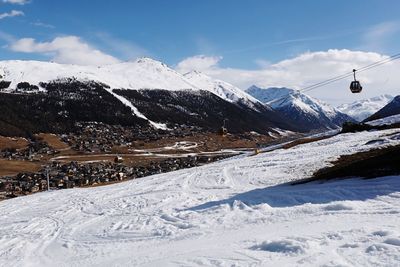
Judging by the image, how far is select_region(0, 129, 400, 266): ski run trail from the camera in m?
13.9

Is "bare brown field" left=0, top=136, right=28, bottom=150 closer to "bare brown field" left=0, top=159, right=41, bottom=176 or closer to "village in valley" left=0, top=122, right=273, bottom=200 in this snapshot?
"village in valley" left=0, top=122, right=273, bottom=200

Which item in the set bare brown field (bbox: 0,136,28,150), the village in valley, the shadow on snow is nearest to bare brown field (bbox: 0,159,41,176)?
the village in valley

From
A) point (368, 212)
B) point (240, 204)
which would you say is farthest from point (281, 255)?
point (240, 204)

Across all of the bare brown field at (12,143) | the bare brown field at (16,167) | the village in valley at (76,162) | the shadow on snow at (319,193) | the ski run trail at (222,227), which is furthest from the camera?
the bare brown field at (12,143)

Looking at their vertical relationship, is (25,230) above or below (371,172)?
below

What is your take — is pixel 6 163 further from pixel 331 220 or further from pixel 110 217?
pixel 331 220

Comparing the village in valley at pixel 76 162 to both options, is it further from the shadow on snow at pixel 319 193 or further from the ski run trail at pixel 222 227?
the shadow on snow at pixel 319 193

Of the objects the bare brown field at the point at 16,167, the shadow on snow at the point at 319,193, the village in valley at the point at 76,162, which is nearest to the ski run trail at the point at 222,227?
the shadow on snow at the point at 319,193

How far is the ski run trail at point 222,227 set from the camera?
1388cm

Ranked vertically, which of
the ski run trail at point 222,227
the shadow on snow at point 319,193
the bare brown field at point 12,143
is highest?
the bare brown field at point 12,143

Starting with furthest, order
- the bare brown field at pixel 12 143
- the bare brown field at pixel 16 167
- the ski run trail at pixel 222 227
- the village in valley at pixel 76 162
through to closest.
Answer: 1. the bare brown field at pixel 12 143
2. the bare brown field at pixel 16 167
3. the village in valley at pixel 76 162
4. the ski run trail at pixel 222 227

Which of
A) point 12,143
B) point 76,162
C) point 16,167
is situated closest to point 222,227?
point 16,167

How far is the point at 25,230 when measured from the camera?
23938mm

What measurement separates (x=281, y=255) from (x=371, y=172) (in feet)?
41.9
